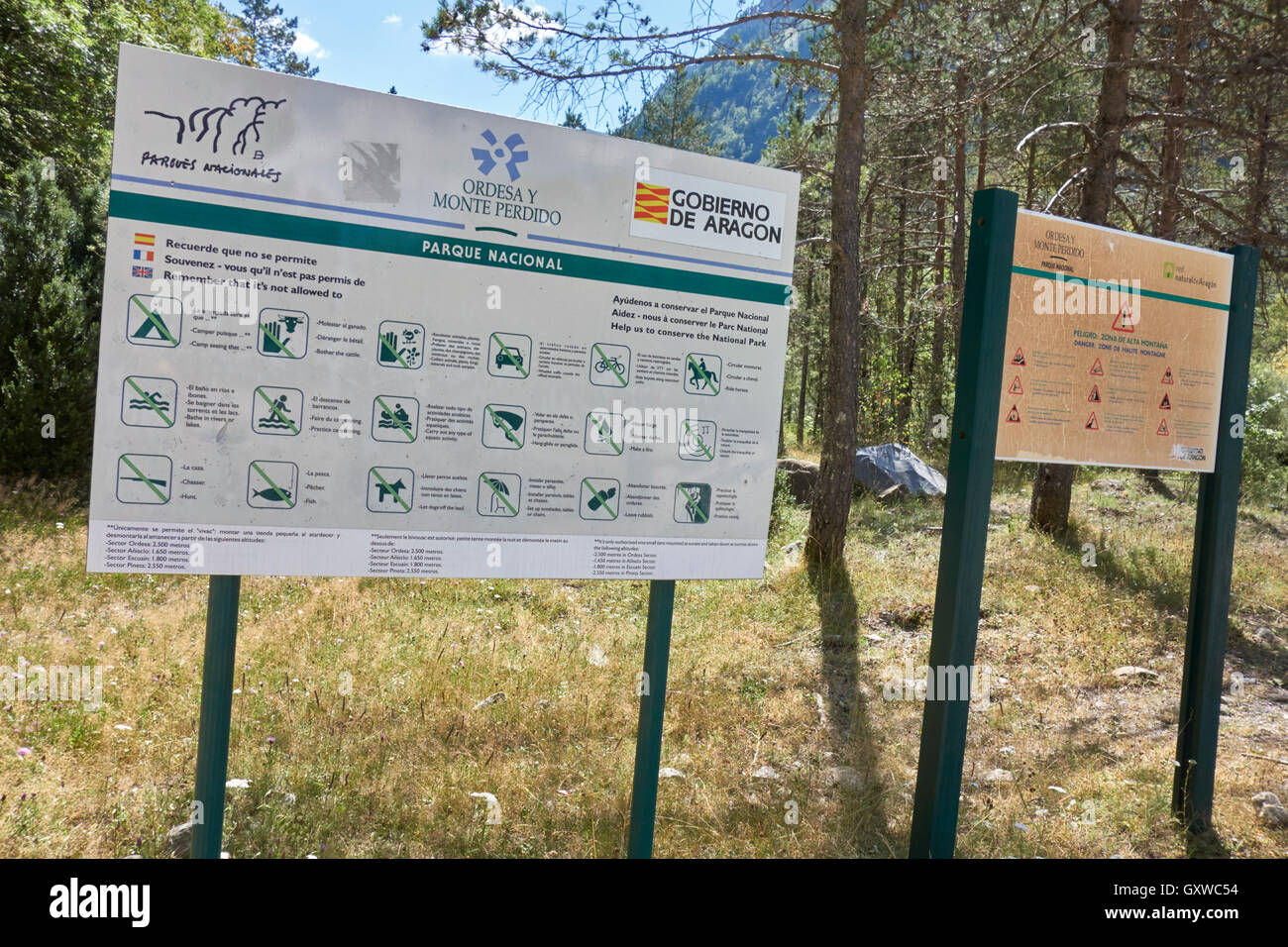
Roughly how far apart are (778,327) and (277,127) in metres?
1.93

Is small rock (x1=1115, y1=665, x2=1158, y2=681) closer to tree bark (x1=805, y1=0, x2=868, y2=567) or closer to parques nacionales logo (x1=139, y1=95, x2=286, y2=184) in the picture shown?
tree bark (x1=805, y1=0, x2=868, y2=567)

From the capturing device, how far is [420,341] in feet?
9.31

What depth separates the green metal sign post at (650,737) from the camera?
3285mm

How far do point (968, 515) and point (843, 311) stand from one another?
244 inches

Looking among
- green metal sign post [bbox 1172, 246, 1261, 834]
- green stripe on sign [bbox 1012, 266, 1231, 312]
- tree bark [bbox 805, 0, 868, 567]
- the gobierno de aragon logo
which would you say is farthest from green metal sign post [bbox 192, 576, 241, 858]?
tree bark [bbox 805, 0, 868, 567]

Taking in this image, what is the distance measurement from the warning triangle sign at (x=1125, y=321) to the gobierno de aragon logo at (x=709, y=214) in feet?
5.97

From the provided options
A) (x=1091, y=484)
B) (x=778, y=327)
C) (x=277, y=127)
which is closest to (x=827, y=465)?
(x=778, y=327)

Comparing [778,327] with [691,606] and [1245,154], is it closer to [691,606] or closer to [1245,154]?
[691,606]

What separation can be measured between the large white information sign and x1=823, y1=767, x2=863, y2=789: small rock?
2026 millimetres

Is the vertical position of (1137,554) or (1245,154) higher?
(1245,154)

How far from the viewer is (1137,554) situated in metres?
9.50

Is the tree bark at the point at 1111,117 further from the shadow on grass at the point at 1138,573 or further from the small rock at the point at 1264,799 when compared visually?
the small rock at the point at 1264,799

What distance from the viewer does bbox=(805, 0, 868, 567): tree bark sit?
8.77 metres

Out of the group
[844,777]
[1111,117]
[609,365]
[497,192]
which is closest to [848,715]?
[844,777]
